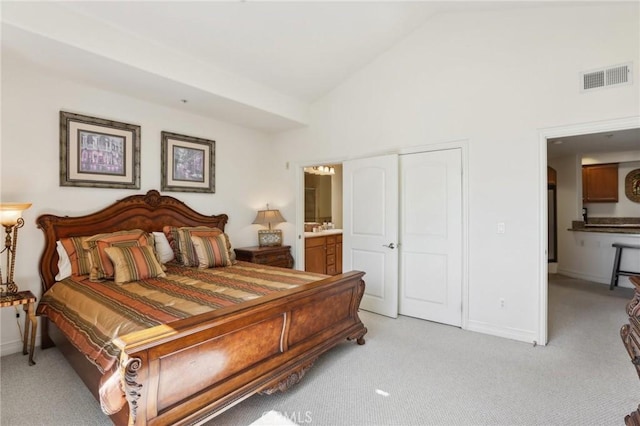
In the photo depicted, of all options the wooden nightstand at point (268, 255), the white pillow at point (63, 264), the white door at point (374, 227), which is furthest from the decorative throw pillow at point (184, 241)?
the white door at point (374, 227)

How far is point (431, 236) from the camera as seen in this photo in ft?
12.2

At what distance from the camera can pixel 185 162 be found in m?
4.15

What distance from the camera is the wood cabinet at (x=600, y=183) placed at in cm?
622

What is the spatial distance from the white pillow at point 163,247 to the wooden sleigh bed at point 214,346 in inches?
23.0

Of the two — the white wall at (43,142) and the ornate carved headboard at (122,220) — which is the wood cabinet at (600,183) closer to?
the ornate carved headboard at (122,220)

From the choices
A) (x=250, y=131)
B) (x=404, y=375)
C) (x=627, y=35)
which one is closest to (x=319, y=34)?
(x=250, y=131)

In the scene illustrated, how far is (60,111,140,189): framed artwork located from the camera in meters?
3.17

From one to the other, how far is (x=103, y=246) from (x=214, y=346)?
1.79m

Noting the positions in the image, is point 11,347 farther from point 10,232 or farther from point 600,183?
point 600,183

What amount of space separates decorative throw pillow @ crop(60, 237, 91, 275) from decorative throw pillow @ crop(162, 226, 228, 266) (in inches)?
33.8

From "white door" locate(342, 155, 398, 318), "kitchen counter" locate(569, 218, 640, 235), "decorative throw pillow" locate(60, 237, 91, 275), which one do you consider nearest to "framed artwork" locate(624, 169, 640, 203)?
"kitchen counter" locate(569, 218, 640, 235)

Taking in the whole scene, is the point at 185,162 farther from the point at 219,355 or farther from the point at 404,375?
the point at 404,375

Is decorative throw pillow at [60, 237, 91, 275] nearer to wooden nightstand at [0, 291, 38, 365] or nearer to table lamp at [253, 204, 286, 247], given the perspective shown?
wooden nightstand at [0, 291, 38, 365]

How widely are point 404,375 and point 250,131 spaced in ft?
13.1
